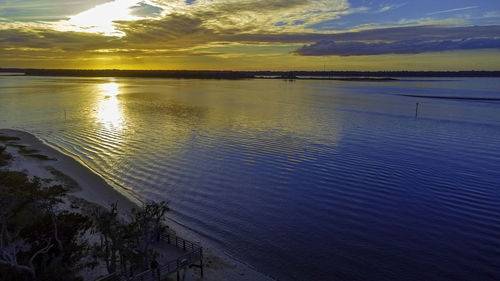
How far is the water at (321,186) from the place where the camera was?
23.5 metres

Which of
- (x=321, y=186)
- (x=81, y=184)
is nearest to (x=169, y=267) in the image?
(x=321, y=186)

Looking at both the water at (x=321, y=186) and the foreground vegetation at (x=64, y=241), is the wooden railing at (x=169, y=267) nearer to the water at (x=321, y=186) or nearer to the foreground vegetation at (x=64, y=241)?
the foreground vegetation at (x=64, y=241)

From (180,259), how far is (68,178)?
2519cm

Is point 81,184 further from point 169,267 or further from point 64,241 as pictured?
point 169,267

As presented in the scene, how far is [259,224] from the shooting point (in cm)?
2845

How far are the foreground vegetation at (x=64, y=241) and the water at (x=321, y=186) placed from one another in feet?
23.3

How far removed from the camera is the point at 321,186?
3638cm

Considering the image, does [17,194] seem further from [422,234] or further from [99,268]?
[422,234]

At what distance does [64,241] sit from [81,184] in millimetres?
16763

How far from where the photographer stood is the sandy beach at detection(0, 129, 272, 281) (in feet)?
70.7

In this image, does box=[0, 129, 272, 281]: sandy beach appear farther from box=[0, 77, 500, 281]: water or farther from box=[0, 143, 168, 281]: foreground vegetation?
box=[0, 143, 168, 281]: foreground vegetation

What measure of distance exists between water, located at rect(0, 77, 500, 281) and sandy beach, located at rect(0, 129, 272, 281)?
1.27 meters

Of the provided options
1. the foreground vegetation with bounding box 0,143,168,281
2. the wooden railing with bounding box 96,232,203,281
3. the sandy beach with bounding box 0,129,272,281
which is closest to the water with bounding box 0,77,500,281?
the sandy beach with bounding box 0,129,272,281

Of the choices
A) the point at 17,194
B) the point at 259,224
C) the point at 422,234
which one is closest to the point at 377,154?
the point at 422,234
